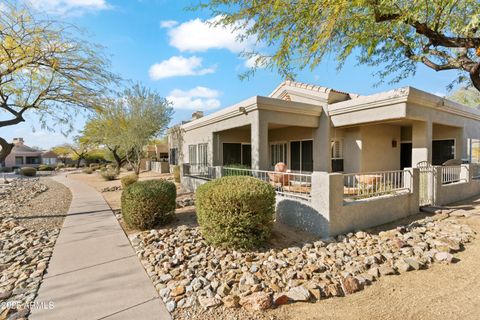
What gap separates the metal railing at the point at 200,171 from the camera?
12.4 metres

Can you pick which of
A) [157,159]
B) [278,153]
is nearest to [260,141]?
[278,153]

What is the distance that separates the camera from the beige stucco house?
943 cm

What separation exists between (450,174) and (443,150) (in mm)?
5008

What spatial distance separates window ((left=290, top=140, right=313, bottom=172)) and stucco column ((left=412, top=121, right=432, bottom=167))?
14.8 feet

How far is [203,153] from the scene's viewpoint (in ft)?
48.8

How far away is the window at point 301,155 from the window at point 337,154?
1151mm

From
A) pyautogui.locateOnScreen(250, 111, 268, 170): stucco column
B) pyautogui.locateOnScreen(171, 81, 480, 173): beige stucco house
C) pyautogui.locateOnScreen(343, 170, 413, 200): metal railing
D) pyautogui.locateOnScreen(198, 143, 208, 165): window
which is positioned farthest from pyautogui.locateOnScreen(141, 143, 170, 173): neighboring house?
pyautogui.locateOnScreen(343, 170, 413, 200): metal railing

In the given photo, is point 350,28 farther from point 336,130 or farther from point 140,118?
point 140,118

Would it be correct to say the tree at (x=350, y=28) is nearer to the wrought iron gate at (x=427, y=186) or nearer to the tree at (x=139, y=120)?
the wrought iron gate at (x=427, y=186)

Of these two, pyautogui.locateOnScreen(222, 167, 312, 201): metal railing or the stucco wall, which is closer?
pyautogui.locateOnScreen(222, 167, 312, 201): metal railing

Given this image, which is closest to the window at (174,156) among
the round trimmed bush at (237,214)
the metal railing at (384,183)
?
the metal railing at (384,183)

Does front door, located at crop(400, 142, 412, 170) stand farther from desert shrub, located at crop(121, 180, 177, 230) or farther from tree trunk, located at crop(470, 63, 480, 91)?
desert shrub, located at crop(121, 180, 177, 230)

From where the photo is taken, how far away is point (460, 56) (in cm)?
586

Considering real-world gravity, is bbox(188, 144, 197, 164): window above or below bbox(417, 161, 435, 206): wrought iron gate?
above
